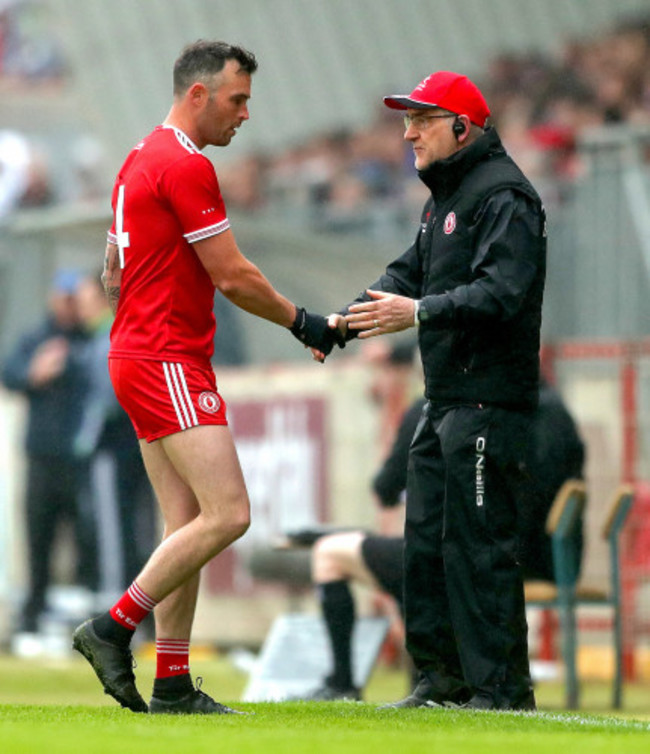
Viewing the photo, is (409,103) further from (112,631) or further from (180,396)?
(112,631)

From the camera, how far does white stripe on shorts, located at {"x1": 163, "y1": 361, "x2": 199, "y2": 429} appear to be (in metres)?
6.11

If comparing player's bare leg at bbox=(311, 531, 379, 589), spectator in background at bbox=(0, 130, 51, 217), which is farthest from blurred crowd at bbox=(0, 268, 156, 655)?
spectator in background at bbox=(0, 130, 51, 217)

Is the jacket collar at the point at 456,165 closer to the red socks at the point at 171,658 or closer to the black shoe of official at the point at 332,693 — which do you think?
the red socks at the point at 171,658

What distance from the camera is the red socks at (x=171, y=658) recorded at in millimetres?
6238

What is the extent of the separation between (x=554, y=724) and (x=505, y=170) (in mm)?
1844

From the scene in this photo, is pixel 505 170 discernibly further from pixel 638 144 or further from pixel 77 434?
pixel 77 434

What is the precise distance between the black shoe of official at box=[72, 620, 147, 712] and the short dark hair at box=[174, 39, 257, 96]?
184 centimetres

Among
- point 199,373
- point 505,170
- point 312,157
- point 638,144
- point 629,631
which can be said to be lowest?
point 629,631

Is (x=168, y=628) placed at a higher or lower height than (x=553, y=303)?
lower

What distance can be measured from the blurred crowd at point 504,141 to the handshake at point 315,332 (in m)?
6.63

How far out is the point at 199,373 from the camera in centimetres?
618

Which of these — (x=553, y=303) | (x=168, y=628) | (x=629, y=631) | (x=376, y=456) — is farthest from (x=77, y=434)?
(x=168, y=628)

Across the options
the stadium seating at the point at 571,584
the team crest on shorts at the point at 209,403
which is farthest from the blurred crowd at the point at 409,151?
the team crest on shorts at the point at 209,403

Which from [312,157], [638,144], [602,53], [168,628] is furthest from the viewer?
[312,157]
